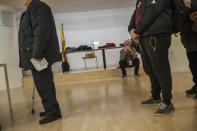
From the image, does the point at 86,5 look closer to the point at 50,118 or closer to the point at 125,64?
the point at 125,64

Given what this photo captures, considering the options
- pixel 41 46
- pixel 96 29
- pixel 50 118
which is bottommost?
pixel 50 118

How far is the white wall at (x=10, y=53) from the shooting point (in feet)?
17.3

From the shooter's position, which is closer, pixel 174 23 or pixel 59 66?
pixel 174 23

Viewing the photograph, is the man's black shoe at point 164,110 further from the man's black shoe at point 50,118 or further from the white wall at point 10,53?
the white wall at point 10,53

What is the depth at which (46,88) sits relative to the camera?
2.01 m

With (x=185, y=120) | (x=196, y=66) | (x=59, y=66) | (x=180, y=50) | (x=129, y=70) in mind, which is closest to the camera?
(x=185, y=120)

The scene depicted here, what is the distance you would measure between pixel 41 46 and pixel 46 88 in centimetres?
42

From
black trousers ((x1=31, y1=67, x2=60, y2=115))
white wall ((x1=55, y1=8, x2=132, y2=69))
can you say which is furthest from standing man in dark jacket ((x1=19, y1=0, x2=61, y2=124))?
white wall ((x1=55, y1=8, x2=132, y2=69))

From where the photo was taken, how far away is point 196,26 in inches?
74.4

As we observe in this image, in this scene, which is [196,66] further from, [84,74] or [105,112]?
[84,74]

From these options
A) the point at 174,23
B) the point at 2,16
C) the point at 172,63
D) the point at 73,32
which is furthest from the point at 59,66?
the point at 174,23

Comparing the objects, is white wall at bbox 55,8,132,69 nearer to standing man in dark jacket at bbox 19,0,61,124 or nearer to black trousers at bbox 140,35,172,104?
standing man in dark jacket at bbox 19,0,61,124

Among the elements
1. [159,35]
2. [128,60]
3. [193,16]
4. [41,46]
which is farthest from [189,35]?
[128,60]

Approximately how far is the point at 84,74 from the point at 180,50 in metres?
2.55
